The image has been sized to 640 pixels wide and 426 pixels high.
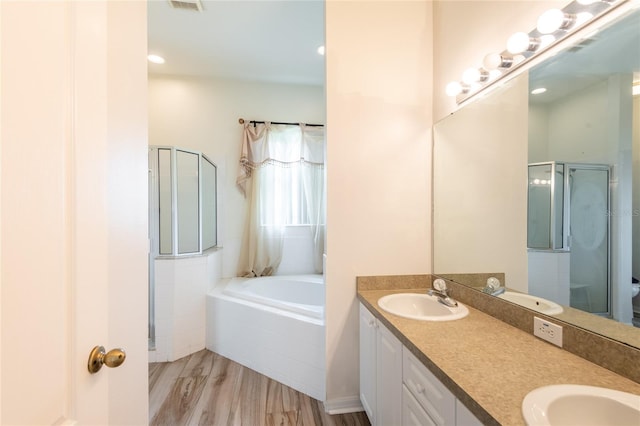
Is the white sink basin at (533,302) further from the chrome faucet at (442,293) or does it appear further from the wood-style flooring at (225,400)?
the wood-style flooring at (225,400)

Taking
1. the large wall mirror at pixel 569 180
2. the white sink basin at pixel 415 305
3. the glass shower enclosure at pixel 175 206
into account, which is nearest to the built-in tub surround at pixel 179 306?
the glass shower enclosure at pixel 175 206

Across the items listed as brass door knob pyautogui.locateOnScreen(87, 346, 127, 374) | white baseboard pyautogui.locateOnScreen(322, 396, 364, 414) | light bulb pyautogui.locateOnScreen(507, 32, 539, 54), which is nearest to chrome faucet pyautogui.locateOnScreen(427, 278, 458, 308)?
white baseboard pyautogui.locateOnScreen(322, 396, 364, 414)

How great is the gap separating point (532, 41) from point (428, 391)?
145cm

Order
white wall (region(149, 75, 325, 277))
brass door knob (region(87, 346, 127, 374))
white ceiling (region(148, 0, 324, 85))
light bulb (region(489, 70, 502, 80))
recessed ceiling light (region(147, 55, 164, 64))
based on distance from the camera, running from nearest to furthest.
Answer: brass door knob (region(87, 346, 127, 374)) < light bulb (region(489, 70, 502, 80)) < white ceiling (region(148, 0, 324, 85)) < recessed ceiling light (region(147, 55, 164, 64)) < white wall (region(149, 75, 325, 277))

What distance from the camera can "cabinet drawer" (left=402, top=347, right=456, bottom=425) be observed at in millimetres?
858

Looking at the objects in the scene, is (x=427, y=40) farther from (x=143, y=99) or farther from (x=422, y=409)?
(x=422, y=409)

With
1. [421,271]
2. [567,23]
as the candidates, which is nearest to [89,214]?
[567,23]

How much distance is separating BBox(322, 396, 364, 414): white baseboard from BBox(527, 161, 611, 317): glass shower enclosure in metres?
1.43

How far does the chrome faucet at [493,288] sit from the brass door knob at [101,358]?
1.53m

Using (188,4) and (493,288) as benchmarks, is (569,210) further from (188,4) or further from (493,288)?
(188,4)

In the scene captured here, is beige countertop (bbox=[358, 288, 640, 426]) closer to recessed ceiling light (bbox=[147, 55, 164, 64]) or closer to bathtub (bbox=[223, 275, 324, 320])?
bathtub (bbox=[223, 275, 324, 320])

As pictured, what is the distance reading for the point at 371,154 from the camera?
6.04 ft

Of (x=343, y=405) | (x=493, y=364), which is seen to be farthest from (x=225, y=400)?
(x=493, y=364)

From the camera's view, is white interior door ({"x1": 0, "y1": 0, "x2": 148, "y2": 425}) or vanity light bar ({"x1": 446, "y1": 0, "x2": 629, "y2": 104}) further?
vanity light bar ({"x1": 446, "y1": 0, "x2": 629, "y2": 104})
